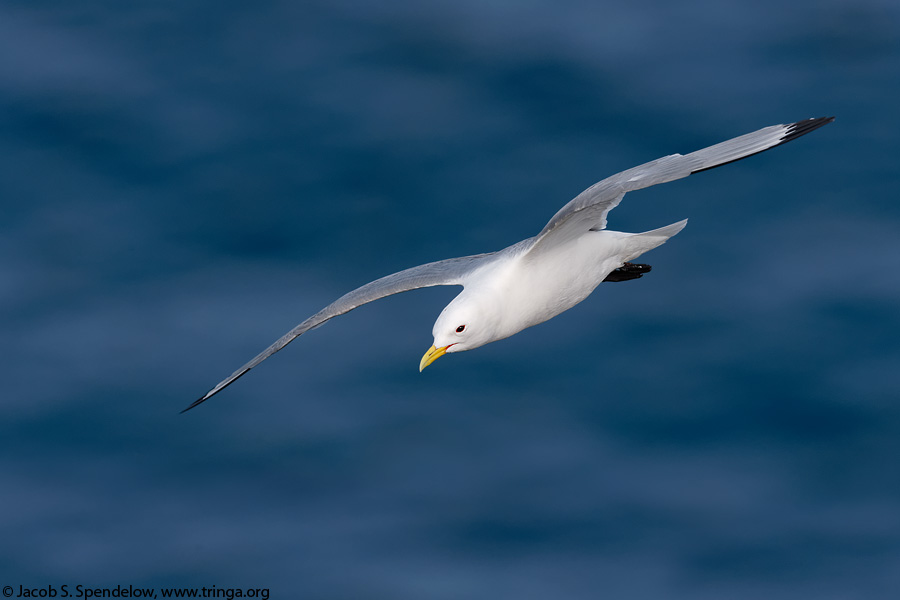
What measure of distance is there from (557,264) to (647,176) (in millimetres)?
1715

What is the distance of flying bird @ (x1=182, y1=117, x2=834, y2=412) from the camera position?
13023mm

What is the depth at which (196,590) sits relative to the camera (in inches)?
1150

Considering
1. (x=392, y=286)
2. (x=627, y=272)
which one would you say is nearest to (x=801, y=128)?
(x=627, y=272)

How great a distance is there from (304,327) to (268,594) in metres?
15.7

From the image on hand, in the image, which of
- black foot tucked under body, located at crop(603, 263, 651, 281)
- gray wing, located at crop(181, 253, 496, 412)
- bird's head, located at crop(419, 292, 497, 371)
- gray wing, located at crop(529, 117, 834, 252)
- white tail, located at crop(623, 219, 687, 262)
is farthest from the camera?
black foot tucked under body, located at crop(603, 263, 651, 281)

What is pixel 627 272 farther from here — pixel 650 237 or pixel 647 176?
pixel 647 176

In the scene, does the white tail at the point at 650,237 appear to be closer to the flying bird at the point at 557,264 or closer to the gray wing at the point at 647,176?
the flying bird at the point at 557,264

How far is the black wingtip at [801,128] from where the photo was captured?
1302cm

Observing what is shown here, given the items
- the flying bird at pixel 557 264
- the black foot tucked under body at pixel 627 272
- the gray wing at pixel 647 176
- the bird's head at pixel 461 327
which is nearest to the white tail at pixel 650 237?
the flying bird at pixel 557 264

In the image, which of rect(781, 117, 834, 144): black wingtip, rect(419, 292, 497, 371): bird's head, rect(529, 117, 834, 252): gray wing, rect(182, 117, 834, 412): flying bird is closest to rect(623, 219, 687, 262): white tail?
rect(182, 117, 834, 412): flying bird

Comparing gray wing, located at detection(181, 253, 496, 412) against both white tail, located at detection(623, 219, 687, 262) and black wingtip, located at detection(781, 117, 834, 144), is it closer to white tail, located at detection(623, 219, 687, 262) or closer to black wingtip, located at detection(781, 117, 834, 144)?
white tail, located at detection(623, 219, 687, 262)

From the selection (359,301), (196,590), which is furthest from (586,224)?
(196,590)

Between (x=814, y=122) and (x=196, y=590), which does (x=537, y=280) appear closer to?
(x=814, y=122)

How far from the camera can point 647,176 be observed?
12.7 metres
